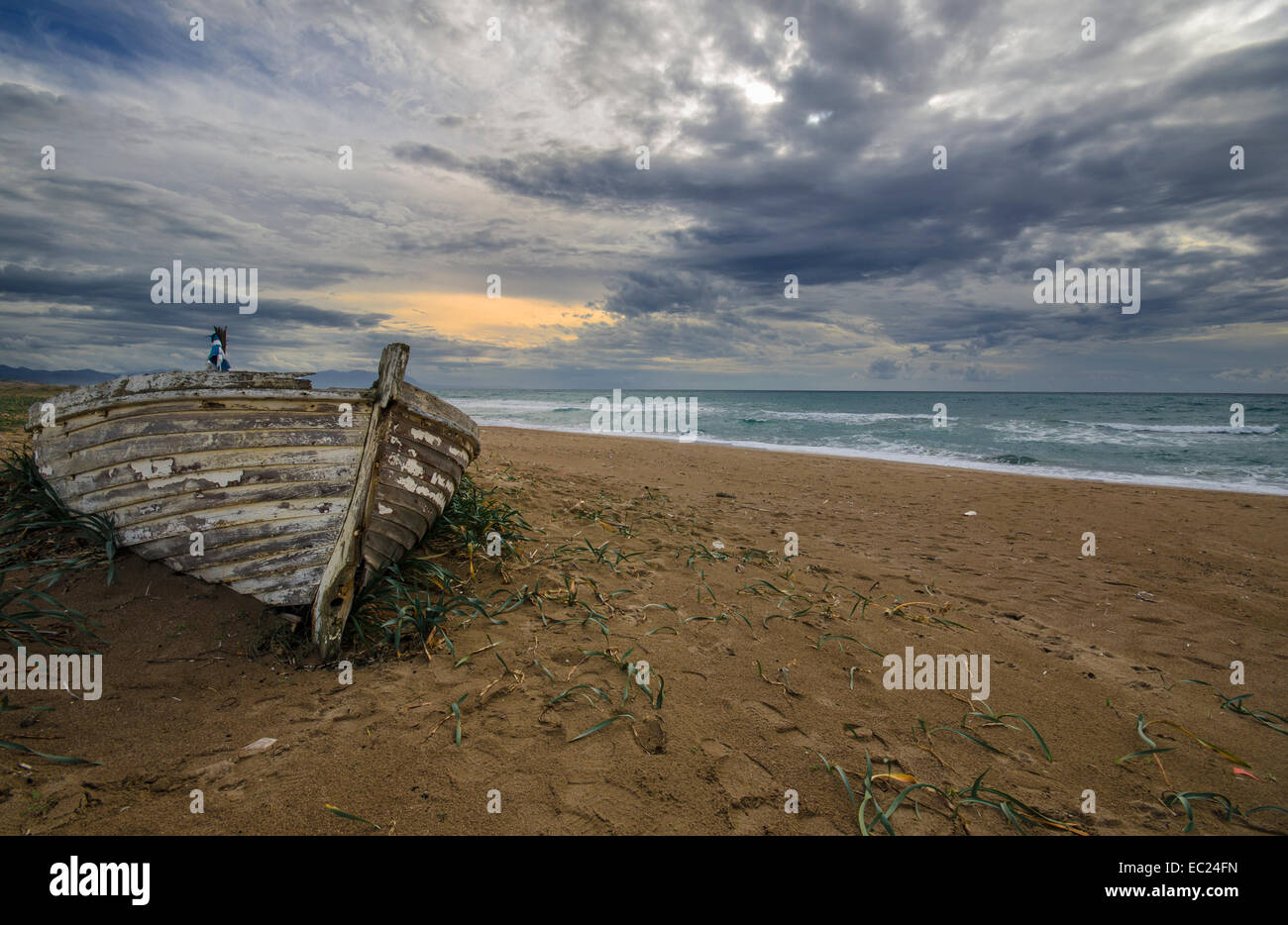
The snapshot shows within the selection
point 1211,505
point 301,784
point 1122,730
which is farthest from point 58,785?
point 1211,505

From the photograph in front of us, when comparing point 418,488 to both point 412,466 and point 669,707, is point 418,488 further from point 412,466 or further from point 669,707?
point 669,707

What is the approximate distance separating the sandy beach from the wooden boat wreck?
0.32m

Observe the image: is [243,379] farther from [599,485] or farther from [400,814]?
[599,485]

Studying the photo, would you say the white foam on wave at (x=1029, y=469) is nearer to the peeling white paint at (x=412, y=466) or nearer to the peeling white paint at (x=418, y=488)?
the peeling white paint at (x=418, y=488)

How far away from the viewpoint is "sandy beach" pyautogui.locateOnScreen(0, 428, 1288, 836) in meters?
2.31

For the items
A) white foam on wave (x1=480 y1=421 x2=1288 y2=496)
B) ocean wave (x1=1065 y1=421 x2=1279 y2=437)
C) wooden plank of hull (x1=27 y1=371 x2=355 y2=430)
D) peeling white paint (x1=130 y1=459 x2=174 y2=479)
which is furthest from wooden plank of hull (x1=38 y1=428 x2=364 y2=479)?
ocean wave (x1=1065 y1=421 x2=1279 y2=437)

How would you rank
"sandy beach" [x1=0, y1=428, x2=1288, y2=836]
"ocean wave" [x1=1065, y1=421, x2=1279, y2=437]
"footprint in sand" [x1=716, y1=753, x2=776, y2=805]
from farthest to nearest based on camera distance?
"ocean wave" [x1=1065, y1=421, x2=1279, y2=437] < "footprint in sand" [x1=716, y1=753, x2=776, y2=805] < "sandy beach" [x1=0, y1=428, x2=1288, y2=836]

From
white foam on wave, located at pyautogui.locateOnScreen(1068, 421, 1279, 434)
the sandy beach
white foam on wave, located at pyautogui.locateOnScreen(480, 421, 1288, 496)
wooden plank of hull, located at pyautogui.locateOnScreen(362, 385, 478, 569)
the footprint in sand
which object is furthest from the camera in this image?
white foam on wave, located at pyautogui.locateOnScreen(1068, 421, 1279, 434)

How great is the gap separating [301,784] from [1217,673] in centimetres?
573

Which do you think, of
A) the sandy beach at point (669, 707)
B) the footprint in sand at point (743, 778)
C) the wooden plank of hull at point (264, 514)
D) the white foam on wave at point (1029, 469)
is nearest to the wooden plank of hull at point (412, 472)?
the wooden plank of hull at point (264, 514)

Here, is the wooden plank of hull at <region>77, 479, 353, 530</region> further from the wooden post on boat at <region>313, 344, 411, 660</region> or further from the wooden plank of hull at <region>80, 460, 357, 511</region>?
the wooden post on boat at <region>313, 344, 411, 660</region>

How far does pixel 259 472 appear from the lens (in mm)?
3316

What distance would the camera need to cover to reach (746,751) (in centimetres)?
275

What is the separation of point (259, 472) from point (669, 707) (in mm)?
2772
